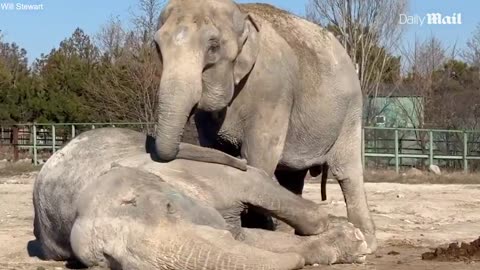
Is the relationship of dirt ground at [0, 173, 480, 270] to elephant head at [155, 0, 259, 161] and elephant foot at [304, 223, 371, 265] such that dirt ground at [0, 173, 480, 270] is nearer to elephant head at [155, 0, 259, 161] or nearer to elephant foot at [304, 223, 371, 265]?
elephant foot at [304, 223, 371, 265]

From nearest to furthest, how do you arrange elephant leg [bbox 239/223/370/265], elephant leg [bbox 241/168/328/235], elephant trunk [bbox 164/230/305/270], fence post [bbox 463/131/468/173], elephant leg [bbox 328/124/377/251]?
elephant trunk [bbox 164/230/305/270], elephant leg [bbox 241/168/328/235], elephant leg [bbox 239/223/370/265], elephant leg [bbox 328/124/377/251], fence post [bbox 463/131/468/173]

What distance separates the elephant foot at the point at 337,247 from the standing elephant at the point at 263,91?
0.86 m

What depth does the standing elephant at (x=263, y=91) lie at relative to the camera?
596cm

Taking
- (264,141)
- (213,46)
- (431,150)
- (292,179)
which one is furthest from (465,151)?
(213,46)

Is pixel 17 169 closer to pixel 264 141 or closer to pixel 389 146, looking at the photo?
pixel 389 146

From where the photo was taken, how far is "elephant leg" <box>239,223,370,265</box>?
19.5 ft

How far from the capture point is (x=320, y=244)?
623 centimetres

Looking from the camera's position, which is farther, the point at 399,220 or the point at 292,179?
the point at 399,220

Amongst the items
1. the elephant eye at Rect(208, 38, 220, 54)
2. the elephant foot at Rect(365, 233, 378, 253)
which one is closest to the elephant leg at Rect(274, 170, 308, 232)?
the elephant foot at Rect(365, 233, 378, 253)

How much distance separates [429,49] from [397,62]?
13.5 feet

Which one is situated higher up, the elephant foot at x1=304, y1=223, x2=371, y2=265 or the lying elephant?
the lying elephant

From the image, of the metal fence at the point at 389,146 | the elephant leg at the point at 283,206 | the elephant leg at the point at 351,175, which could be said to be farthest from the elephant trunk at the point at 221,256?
the metal fence at the point at 389,146

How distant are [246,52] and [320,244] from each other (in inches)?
59.6

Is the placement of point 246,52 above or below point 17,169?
above
